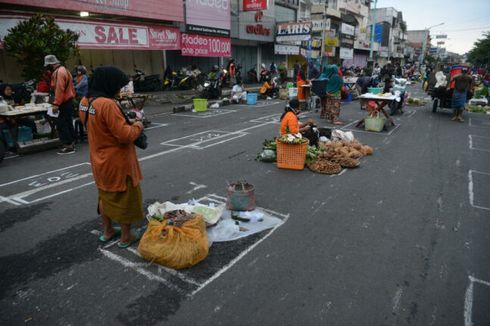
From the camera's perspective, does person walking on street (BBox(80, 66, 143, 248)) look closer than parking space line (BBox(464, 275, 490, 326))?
No

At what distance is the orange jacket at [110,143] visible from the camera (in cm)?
319

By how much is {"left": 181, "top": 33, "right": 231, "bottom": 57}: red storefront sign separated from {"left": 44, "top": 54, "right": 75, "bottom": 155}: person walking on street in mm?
11114

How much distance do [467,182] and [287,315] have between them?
17.0 ft

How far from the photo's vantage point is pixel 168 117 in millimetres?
13500

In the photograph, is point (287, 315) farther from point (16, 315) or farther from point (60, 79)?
point (60, 79)

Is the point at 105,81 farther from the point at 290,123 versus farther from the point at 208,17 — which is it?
the point at 208,17

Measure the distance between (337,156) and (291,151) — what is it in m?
1.13

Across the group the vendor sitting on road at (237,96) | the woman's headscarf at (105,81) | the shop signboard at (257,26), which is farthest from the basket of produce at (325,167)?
the shop signboard at (257,26)

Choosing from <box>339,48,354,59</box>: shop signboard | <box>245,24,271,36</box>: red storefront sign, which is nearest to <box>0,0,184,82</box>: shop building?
<box>245,24,271,36</box>: red storefront sign

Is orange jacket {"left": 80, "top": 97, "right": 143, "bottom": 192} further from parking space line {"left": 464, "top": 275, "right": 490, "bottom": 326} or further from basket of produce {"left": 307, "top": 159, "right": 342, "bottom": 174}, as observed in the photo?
basket of produce {"left": 307, "top": 159, "right": 342, "bottom": 174}

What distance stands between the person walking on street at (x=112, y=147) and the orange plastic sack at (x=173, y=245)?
0.39m

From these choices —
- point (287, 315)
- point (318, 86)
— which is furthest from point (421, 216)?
point (318, 86)

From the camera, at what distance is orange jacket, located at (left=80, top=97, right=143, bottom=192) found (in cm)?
319

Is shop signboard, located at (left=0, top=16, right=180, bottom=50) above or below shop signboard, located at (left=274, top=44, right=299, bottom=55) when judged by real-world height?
below
